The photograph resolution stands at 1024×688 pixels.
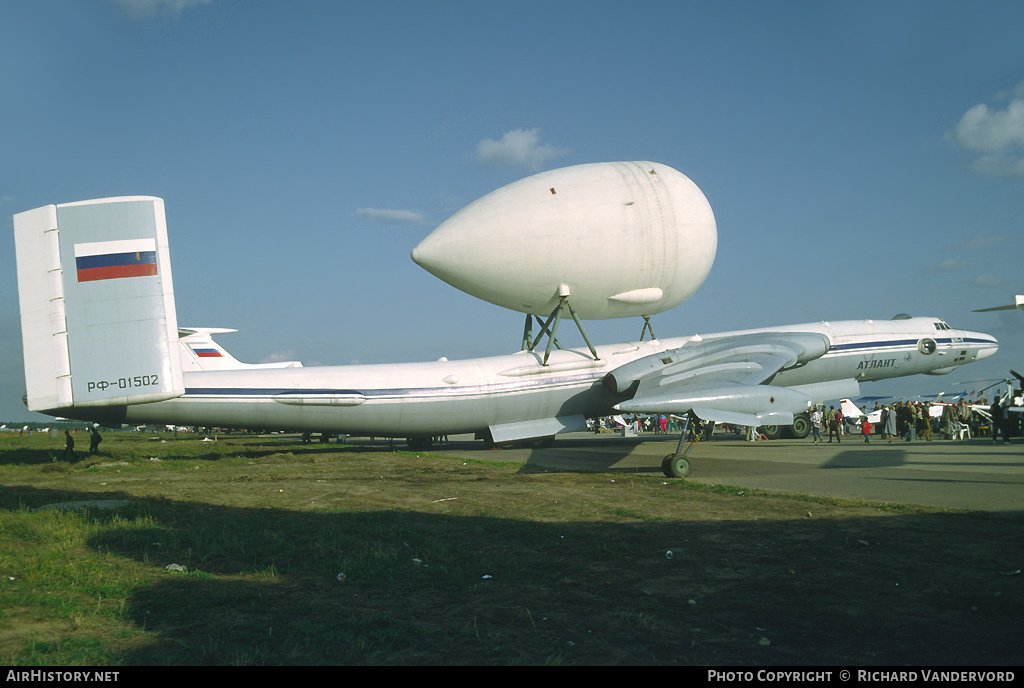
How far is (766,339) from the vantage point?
62.6 ft

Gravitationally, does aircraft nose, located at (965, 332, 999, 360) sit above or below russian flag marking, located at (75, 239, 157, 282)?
below

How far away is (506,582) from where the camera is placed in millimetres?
6023

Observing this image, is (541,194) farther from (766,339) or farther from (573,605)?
(573,605)

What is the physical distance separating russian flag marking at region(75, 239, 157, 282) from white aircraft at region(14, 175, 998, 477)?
0.6 inches

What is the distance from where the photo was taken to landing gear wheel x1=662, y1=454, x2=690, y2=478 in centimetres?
1407

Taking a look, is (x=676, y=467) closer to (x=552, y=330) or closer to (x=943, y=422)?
(x=552, y=330)

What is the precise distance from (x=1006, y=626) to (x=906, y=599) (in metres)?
0.75

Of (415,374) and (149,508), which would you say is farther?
(415,374)

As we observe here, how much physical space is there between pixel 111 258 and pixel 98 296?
486 mm

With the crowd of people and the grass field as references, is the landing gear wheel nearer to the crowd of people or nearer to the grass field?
the grass field

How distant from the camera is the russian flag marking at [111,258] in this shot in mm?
7824

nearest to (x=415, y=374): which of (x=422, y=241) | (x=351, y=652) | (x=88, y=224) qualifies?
(x=422, y=241)

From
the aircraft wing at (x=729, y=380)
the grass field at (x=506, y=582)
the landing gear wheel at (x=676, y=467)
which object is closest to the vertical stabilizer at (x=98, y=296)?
the grass field at (x=506, y=582)

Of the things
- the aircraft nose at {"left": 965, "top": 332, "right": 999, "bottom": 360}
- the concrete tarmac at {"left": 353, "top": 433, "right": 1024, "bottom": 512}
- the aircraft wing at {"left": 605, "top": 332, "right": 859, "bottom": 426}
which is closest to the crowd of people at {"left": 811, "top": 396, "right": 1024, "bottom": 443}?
the aircraft nose at {"left": 965, "top": 332, "right": 999, "bottom": 360}
